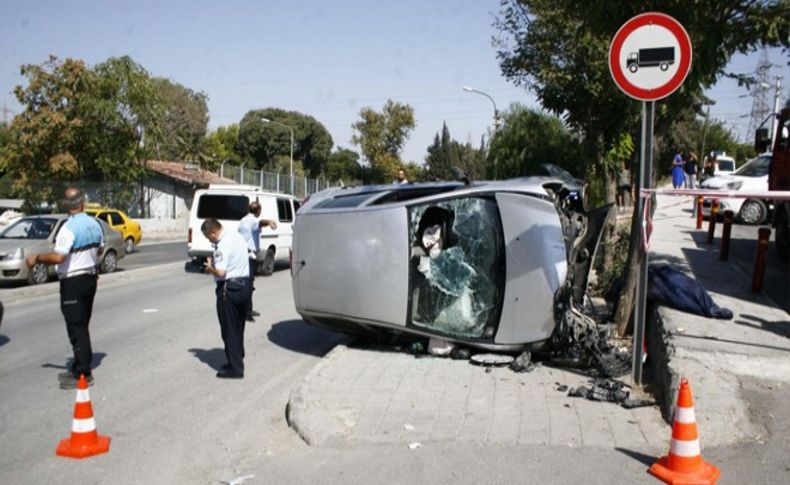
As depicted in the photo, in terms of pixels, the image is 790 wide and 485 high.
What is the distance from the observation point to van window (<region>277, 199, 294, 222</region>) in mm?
18500

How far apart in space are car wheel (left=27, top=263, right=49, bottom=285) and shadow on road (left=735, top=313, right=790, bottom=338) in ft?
43.8

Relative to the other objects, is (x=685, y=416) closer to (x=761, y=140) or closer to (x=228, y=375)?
(x=228, y=375)

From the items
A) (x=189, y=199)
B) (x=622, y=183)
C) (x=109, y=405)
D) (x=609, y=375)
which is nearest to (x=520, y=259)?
(x=609, y=375)

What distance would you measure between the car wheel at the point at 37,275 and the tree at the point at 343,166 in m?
51.1

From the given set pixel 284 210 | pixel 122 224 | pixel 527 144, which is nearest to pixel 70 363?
pixel 284 210

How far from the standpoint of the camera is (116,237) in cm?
1823

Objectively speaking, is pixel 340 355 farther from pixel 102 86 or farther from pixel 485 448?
pixel 102 86

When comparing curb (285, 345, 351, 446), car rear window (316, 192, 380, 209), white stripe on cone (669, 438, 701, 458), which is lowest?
curb (285, 345, 351, 446)

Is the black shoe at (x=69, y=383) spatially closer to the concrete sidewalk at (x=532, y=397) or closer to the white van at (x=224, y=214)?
the concrete sidewalk at (x=532, y=397)

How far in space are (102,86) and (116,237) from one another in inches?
620

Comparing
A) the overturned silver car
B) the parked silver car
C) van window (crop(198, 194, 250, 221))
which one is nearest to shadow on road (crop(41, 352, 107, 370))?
the overturned silver car

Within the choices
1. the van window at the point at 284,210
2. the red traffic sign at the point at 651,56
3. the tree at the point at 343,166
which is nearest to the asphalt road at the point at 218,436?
the red traffic sign at the point at 651,56

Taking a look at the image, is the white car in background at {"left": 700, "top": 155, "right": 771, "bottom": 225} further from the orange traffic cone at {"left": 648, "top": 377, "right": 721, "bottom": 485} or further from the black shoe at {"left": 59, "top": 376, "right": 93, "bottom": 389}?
the black shoe at {"left": 59, "top": 376, "right": 93, "bottom": 389}

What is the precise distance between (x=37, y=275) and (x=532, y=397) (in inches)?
493
